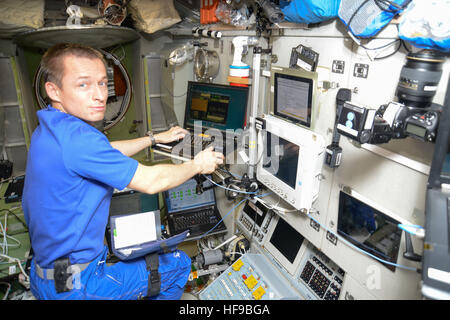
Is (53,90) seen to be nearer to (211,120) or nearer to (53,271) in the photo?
(53,271)

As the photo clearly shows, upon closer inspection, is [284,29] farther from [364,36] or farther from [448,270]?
[448,270]

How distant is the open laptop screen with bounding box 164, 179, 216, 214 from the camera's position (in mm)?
2781

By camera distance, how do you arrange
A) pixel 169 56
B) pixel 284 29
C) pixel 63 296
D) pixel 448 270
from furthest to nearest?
pixel 169 56
pixel 284 29
pixel 63 296
pixel 448 270

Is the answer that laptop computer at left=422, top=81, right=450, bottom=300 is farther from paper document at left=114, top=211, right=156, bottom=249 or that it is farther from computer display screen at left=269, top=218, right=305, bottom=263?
paper document at left=114, top=211, right=156, bottom=249

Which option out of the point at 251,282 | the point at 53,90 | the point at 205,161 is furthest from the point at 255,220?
the point at 53,90

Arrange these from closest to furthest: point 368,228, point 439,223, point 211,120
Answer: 1. point 439,223
2. point 368,228
3. point 211,120

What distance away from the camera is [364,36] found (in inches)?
50.1

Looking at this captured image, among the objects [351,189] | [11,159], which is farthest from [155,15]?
[351,189]

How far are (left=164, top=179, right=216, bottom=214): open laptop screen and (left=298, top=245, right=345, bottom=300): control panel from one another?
116cm

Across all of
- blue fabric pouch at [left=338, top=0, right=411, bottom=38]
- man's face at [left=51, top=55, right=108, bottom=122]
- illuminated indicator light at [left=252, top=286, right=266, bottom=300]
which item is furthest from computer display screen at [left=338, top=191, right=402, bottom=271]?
man's face at [left=51, top=55, right=108, bottom=122]

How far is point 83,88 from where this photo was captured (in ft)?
4.58

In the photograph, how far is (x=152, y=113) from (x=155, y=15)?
3.81 ft

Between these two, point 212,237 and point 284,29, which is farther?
point 212,237

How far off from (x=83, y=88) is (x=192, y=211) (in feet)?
5.54
